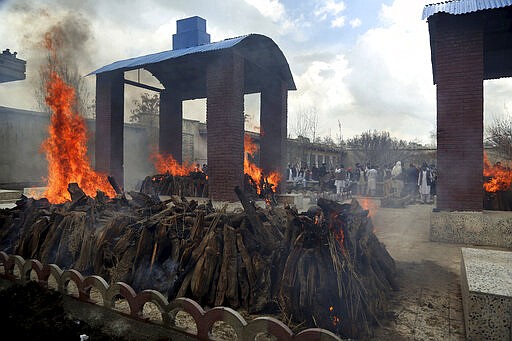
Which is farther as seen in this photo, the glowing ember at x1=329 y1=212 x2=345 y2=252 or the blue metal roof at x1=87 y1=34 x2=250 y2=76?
the blue metal roof at x1=87 y1=34 x2=250 y2=76

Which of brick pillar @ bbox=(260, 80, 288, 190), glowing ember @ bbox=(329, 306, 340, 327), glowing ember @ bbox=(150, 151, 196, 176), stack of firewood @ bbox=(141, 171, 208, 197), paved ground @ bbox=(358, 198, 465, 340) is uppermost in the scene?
brick pillar @ bbox=(260, 80, 288, 190)

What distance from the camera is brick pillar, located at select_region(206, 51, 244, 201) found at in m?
10.5

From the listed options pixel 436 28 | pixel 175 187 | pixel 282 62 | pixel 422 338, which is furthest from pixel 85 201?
pixel 436 28

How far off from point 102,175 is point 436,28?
40.9 ft

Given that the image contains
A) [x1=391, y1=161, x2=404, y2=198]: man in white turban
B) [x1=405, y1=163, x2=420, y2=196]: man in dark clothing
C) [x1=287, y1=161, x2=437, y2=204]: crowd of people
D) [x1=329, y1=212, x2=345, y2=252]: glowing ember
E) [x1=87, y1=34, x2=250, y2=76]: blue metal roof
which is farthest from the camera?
[x1=405, y1=163, x2=420, y2=196]: man in dark clothing

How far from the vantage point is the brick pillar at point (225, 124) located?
10461 millimetres

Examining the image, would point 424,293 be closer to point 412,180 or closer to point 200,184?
point 200,184

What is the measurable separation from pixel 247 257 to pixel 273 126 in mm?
9521

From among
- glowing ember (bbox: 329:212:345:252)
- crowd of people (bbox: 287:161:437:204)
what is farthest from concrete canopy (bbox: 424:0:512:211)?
crowd of people (bbox: 287:161:437:204)

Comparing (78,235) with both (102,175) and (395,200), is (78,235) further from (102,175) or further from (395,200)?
(395,200)

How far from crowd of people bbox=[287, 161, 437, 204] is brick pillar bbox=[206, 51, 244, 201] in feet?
37.4

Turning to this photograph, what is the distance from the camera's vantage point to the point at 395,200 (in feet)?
53.1

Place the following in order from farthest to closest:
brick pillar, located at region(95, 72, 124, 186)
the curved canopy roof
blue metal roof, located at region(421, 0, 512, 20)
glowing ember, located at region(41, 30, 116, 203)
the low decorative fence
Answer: brick pillar, located at region(95, 72, 124, 186) → glowing ember, located at region(41, 30, 116, 203) → the curved canopy roof → blue metal roof, located at region(421, 0, 512, 20) → the low decorative fence

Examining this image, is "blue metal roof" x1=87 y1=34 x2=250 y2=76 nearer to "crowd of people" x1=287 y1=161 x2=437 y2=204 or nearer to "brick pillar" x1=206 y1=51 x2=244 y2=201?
"brick pillar" x1=206 y1=51 x2=244 y2=201
